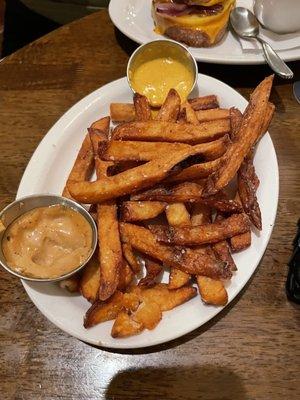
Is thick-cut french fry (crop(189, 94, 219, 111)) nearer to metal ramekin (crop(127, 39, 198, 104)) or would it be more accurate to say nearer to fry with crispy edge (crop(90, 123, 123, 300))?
metal ramekin (crop(127, 39, 198, 104))

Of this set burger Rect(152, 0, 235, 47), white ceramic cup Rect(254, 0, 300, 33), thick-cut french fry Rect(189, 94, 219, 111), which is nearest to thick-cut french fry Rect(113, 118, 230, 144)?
thick-cut french fry Rect(189, 94, 219, 111)

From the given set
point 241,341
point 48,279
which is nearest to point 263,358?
point 241,341

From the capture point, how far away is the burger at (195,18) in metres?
2.18

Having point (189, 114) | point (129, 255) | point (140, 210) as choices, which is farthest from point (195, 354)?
point (189, 114)

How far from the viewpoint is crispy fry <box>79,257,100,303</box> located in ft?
5.23

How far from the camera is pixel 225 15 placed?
7.25ft

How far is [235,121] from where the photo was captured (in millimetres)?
1778

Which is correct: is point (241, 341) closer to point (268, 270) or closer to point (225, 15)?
point (268, 270)

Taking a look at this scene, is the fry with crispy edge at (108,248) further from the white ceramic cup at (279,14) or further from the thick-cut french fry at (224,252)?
the white ceramic cup at (279,14)

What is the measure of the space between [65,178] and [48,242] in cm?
42

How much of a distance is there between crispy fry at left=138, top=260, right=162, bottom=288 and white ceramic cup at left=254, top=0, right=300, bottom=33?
1.30 metres

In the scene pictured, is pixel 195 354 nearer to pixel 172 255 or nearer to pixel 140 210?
pixel 172 255

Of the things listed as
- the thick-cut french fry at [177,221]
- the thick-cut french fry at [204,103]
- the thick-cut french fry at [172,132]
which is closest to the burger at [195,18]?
the thick-cut french fry at [204,103]

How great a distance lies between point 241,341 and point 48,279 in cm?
69
